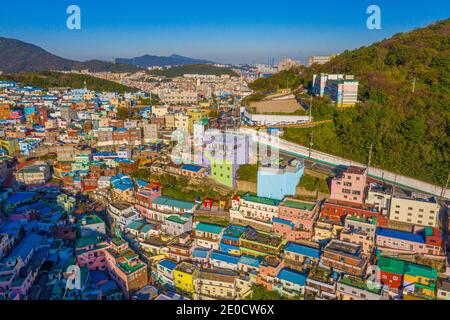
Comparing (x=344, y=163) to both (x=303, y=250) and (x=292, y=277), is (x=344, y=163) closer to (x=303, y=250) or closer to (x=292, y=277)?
(x=303, y=250)

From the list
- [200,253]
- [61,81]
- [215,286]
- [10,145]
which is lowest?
[215,286]

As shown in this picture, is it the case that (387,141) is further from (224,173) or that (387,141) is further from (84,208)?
(84,208)

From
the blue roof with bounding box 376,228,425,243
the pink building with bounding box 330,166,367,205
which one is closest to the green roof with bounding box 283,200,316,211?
the pink building with bounding box 330,166,367,205

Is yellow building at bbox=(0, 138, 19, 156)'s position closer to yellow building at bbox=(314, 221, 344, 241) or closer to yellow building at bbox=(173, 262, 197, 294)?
yellow building at bbox=(173, 262, 197, 294)

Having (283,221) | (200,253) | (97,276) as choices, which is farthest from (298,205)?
(97,276)

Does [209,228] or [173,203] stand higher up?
[173,203]
